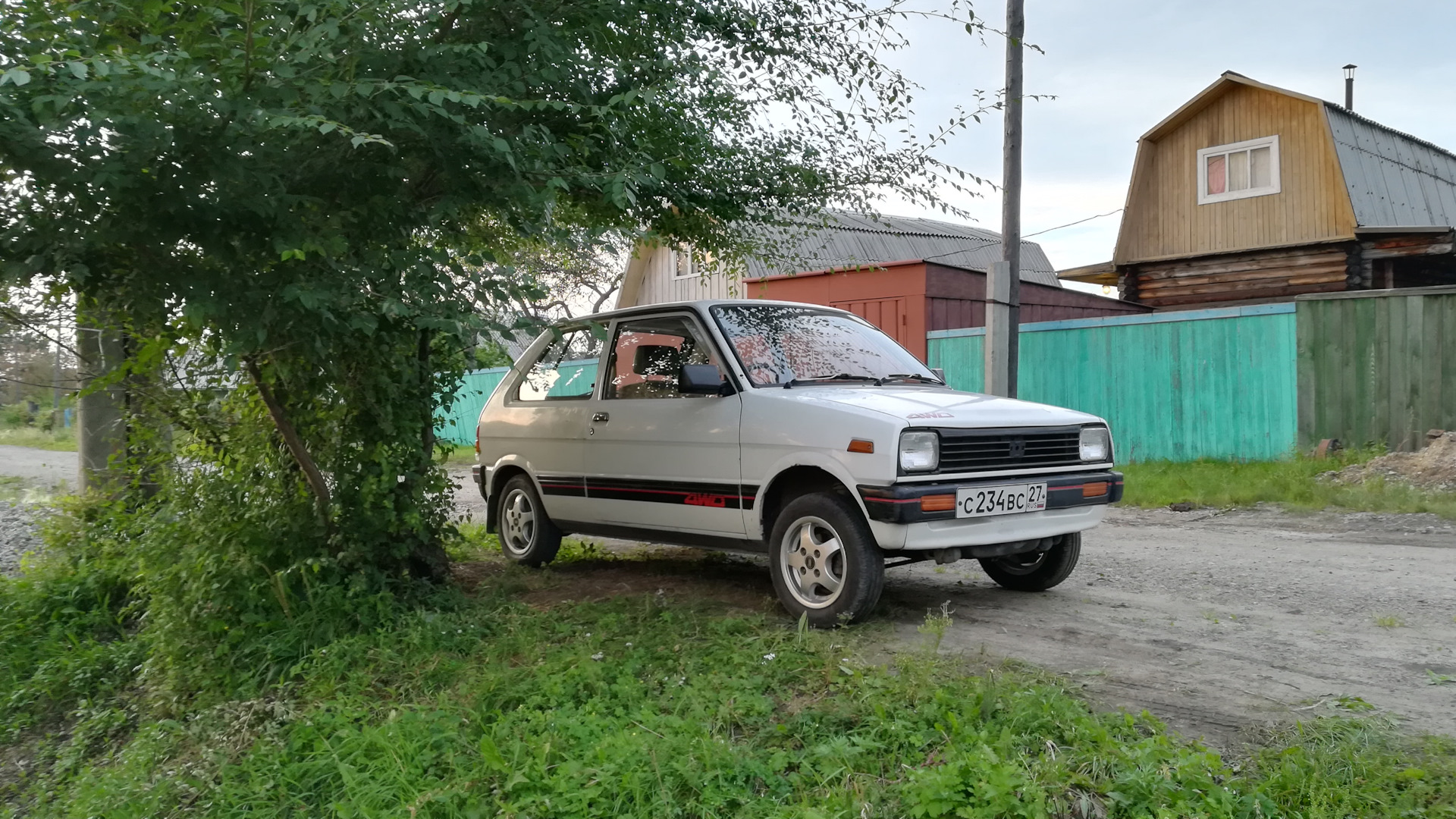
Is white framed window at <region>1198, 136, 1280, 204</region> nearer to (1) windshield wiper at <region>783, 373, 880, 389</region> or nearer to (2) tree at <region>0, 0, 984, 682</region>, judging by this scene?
(2) tree at <region>0, 0, 984, 682</region>

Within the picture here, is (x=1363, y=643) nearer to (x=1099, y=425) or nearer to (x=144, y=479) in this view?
(x=1099, y=425)

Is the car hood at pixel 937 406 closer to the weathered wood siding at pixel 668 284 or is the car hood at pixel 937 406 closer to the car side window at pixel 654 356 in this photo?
the car side window at pixel 654 356

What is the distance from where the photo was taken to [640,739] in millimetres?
3760

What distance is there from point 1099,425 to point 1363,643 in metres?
1.54

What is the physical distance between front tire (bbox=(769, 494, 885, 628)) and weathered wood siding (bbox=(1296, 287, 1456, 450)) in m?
8.89

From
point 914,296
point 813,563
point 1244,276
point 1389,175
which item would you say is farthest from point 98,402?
point 1389,175

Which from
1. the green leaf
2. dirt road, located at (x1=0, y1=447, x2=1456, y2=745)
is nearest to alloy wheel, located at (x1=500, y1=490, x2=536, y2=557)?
dirt road, located at (x1=0, y1=447, x2=1456, y2=745)

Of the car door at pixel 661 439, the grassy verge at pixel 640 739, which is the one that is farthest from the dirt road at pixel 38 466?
the car door at pixel 661 439

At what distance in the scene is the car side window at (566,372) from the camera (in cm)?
639

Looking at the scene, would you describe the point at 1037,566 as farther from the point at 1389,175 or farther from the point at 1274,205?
the point at 1389,175

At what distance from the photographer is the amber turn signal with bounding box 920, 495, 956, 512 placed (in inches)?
178

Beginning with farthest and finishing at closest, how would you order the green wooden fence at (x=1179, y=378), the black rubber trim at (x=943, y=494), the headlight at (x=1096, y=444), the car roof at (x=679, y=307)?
1. the green wooden fence at (x=1179, y=378)
2. the car roof at (x=679, y=307)
3. the headlight at (x=1096, y=444)
4. the black rubber trim at (x=943, y=494)

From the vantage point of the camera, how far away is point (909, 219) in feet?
103

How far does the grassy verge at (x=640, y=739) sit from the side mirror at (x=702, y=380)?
3.82ft
